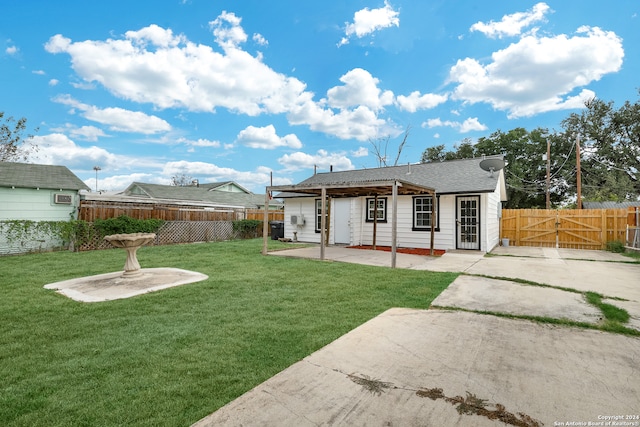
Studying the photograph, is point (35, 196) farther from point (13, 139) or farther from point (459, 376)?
point (459, 376)

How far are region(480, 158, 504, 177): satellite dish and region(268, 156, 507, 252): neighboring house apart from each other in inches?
10.4

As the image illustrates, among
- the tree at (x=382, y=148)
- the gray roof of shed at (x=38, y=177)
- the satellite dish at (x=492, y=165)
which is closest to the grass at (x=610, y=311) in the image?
the satellite dish at (x=492, y=165)

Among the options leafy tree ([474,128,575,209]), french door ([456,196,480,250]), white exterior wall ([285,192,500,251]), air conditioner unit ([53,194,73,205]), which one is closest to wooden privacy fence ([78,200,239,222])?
air conditioner unit ([53,194,73,205])

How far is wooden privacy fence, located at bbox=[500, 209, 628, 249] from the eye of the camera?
12.1 meters

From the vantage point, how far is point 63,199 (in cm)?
1202

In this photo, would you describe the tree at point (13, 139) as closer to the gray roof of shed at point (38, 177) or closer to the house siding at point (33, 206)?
the gray roof of shed at point (38, 177)

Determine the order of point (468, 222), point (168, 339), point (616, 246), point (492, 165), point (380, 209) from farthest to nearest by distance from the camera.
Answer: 1. point (380, 209)
2. point (616, 246)
3. point (468, 222)
4. point (492, 165)
5. point (168, 339)

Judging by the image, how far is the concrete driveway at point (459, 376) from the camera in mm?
1824

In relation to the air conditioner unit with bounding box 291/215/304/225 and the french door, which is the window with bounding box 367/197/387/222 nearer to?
the french door

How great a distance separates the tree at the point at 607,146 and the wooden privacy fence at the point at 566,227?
12706mm

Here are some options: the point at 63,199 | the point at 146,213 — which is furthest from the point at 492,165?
the point at 63,199

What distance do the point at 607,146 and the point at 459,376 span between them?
30.9 m

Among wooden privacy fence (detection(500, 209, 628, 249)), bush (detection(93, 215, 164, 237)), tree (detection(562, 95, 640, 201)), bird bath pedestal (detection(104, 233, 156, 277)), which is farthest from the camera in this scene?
tree (detection(562, 95, 640, 201))

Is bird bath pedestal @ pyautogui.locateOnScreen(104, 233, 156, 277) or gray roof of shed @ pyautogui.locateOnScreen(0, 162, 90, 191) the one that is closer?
bird bath pedestal @ pyautogui.locateOnScreen(104, 233, 156, 277)
